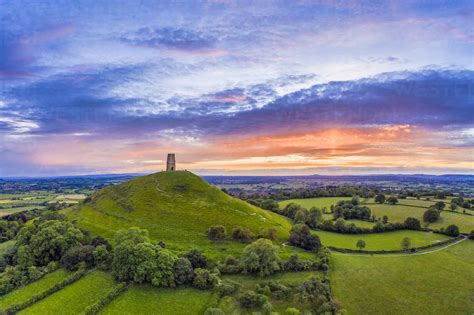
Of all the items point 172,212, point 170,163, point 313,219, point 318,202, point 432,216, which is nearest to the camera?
point 172,212

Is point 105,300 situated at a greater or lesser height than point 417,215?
lesser

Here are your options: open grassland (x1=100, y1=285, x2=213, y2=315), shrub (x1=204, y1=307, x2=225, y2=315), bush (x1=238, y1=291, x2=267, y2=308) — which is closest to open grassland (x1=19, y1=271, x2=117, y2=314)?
open grassland (x1=100, y1=285, x2=213, y2=315)

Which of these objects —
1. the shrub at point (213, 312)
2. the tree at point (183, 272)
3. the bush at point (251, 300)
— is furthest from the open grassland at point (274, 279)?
the tree at point (183, 272)

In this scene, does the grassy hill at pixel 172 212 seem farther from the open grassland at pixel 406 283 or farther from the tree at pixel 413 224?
the tree at pixel 413 224

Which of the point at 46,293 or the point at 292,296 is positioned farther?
the point at 46,293

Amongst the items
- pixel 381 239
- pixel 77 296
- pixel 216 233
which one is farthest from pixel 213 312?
pixel 381 239

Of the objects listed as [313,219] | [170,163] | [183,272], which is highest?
[170,163]

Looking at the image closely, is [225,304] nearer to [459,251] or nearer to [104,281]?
[104,281]

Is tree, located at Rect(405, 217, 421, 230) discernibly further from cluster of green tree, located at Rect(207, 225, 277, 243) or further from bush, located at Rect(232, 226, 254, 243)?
bush, located at Rect(232, 226, 254, 243)

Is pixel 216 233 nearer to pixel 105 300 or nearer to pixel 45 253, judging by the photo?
pixel 105 300
